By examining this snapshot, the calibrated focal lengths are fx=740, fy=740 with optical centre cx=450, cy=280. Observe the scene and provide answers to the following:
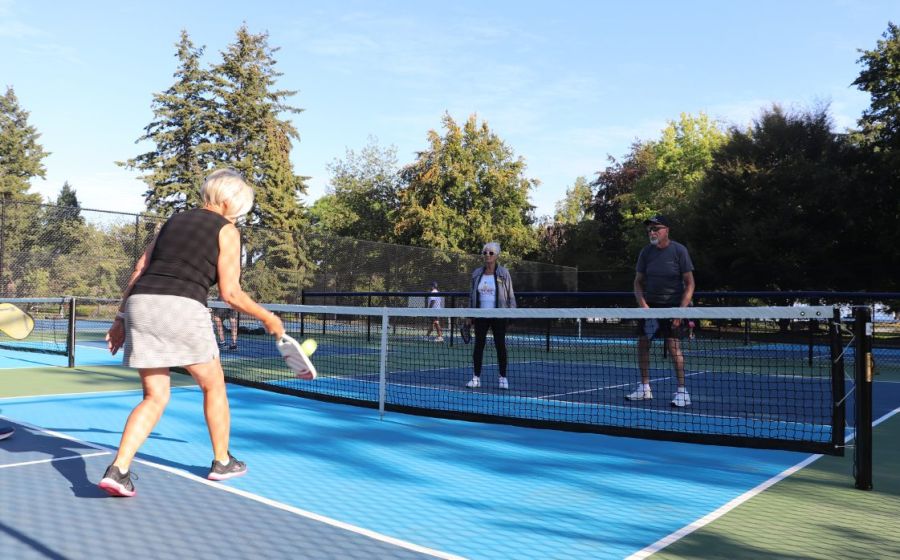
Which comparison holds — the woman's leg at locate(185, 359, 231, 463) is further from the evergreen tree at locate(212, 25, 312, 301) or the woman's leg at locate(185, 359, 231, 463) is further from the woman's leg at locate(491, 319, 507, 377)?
the evergreen tree at locate(212, 25, 312, 301)

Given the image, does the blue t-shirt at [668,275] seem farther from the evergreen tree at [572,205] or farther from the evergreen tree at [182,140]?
the evergreen tree at [572,205]

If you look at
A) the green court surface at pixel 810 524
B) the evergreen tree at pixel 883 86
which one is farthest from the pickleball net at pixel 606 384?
the evergreen tree at pixel 883 86

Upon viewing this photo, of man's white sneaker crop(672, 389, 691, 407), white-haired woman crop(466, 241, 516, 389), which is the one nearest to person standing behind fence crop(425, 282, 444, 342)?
white-haired woman crop(466, 241, 516, 389)

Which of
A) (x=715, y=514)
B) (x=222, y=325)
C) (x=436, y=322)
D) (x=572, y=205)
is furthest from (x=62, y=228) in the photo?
(x=572, y=205)

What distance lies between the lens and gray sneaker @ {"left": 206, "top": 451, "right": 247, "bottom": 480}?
160 inches

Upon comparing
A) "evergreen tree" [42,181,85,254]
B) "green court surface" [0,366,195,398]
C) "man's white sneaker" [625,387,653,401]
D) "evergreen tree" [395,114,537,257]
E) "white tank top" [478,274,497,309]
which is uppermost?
"evergreen tree" [395,114,537,257]

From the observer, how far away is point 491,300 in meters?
8.53

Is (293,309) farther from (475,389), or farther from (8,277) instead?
(8,277)

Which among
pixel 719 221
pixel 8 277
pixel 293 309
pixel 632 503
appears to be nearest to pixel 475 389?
pixel 293 309

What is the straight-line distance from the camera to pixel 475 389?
829cm

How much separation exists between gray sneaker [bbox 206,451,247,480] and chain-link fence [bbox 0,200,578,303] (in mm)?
13737

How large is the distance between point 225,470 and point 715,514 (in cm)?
257

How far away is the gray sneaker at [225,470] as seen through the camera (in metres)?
4.05

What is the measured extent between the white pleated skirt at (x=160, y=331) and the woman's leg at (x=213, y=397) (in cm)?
11
